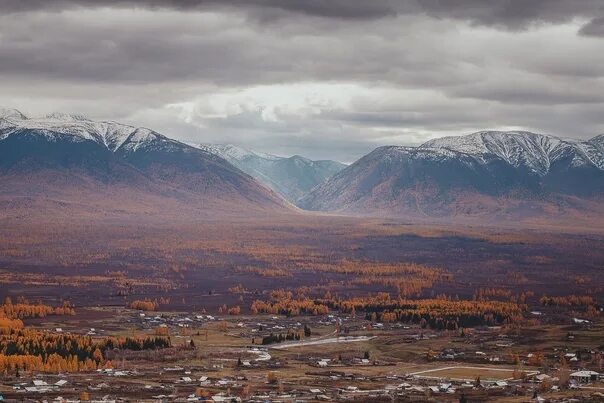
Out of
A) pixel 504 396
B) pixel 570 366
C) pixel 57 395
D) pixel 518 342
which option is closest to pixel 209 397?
pixel 57 395

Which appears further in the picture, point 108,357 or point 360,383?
point 108,357

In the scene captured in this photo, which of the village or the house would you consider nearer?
the village

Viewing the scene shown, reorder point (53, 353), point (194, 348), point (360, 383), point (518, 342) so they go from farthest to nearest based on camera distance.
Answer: point (518, 342), point (194, 348), point (53, 353), point (360, 383)

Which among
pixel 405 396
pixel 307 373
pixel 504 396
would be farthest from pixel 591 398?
pixel 307 373

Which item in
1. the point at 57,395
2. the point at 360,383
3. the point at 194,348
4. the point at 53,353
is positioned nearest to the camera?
the point at 57,395

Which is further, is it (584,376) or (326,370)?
(326,370)

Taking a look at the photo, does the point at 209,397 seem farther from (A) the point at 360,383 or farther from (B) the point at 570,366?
(B) the point at 570,366

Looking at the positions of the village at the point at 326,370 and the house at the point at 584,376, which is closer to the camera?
the village at the point at 326,370

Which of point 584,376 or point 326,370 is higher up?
point 326,370
